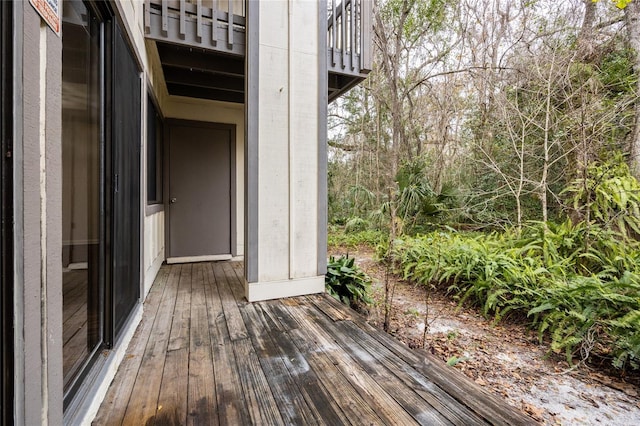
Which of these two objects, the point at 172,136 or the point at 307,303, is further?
the point at 172,136

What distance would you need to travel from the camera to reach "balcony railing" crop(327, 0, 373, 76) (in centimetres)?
359

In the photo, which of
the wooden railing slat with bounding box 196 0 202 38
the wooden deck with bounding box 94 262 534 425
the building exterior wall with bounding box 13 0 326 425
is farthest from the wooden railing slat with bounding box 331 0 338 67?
the wooden deck with bounding box 94 262 534 425

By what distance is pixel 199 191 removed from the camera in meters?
4.75

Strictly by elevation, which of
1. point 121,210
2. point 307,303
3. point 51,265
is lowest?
point 307,303

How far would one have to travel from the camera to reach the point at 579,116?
4.36 metres

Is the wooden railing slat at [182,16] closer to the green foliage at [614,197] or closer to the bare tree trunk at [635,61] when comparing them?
the green foliage at [614,197]

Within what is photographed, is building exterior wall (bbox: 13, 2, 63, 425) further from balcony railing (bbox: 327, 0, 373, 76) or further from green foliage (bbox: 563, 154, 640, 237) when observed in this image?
green foliage (bbox: 563, 154, 640, 237)

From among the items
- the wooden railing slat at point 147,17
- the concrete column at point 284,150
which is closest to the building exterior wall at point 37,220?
the concrete column at point 284,150

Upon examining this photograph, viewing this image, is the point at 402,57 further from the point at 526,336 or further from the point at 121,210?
the point at 121,210

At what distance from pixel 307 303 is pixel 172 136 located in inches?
131

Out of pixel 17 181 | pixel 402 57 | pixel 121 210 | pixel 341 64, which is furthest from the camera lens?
pixel 402 57

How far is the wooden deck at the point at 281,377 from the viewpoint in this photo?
1.41m

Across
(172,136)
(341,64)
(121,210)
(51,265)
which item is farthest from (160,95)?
(51,265)

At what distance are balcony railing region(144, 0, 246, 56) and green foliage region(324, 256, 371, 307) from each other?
2631mm
